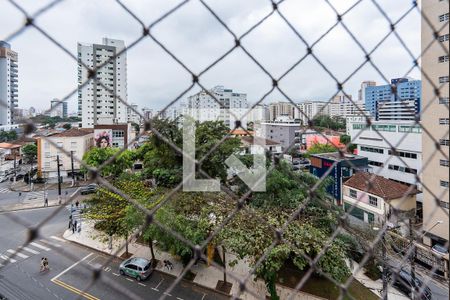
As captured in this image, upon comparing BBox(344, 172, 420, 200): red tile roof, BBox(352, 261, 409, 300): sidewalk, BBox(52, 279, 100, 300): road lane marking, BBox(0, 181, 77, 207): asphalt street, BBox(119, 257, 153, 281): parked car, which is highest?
BBox(344, 172, 420, 200): red tile roof

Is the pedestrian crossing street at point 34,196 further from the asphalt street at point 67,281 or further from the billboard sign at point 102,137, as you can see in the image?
the asphalt street at point 67,281

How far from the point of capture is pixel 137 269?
4.11 m

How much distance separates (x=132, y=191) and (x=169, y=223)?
155 cm

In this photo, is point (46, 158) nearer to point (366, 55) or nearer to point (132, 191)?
point (132, 191)

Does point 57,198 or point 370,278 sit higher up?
point 57,198

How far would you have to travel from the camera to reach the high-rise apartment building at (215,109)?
2.06 ft

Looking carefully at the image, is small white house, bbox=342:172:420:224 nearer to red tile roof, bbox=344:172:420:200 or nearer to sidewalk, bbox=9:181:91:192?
red tile roof, bbox=344:172:420:200

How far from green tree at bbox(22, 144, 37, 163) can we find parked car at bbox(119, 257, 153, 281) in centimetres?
1027

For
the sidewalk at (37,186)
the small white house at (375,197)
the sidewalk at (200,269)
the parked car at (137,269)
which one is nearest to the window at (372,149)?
the small white house at (375,197)

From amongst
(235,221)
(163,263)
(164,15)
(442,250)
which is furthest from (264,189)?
(164,15)

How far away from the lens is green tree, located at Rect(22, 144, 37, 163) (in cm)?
1228

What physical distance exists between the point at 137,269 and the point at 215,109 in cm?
378

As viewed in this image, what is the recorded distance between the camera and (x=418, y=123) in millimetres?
717

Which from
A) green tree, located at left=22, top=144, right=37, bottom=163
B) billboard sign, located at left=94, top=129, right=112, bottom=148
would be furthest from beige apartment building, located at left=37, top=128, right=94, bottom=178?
green tree, located at left=22, top=144, right=37, bottom=163
